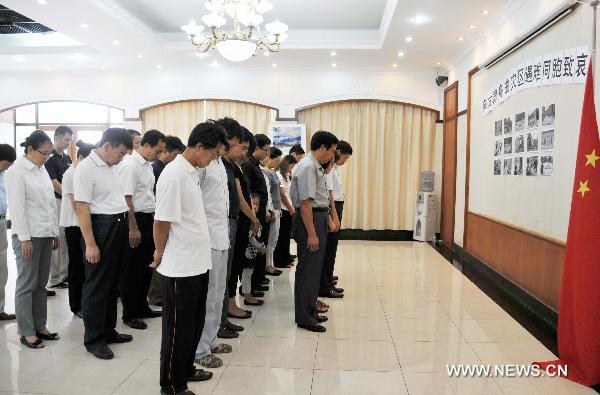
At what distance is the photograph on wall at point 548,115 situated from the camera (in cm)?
418

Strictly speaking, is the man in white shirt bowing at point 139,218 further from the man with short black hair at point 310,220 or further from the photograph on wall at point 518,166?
the photograph on wall at point 518,166

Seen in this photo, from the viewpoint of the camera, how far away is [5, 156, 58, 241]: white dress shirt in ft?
10.5

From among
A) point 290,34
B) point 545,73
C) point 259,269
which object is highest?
point 290,34

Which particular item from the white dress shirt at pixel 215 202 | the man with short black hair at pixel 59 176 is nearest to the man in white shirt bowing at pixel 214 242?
the white dress shirt at pixel 215 202

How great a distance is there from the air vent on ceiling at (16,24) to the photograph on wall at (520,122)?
22.1 feet

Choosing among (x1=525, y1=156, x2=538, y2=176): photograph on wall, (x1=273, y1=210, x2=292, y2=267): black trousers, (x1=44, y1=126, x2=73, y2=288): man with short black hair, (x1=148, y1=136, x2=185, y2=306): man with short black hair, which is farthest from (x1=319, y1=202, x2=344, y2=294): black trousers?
(x1=44, y1=126, x2=73, y2=288): man with short black hair

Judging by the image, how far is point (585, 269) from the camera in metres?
2.84

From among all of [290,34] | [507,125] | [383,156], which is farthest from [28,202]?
[383,156]

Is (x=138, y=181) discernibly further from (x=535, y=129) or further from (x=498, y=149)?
(x=498, y=149)

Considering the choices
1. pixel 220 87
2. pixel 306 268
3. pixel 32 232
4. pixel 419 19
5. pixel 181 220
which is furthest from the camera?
pixel 220 87

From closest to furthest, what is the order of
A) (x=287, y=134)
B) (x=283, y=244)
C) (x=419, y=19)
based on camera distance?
1. (x=419, y=19)
2. (x=283, y=244)
3. (x=287, y=134)

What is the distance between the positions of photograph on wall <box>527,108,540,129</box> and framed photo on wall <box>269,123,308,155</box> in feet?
15.4

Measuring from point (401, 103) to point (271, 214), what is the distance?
4.70 m

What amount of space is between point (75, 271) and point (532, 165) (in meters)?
4.35
